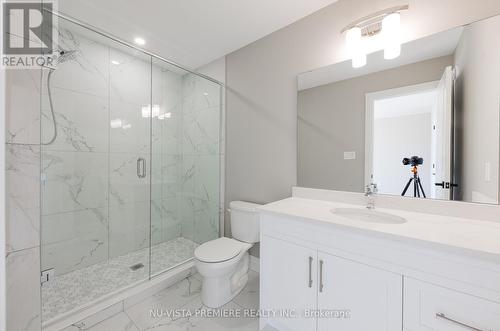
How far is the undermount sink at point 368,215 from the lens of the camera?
4.18 feet

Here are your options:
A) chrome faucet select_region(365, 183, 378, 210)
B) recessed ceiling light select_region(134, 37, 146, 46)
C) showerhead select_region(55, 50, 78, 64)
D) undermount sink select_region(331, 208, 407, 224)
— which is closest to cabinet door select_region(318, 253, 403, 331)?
undermount sink select_region(331, 208, 407, 224)

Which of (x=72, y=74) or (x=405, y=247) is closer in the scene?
(x=405, y=247)

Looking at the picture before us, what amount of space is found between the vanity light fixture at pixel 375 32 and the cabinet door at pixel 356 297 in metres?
1.35

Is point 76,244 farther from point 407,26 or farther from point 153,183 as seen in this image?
point 407,26

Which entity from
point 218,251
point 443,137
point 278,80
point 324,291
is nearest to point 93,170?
point 218,251

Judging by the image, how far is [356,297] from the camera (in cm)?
105

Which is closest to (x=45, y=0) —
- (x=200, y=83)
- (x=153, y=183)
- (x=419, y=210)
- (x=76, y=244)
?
(x=200, y=83)

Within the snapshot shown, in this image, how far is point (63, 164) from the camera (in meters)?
1.92

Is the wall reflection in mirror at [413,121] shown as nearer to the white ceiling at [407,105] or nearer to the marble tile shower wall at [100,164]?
the white ceiling at [407,105]

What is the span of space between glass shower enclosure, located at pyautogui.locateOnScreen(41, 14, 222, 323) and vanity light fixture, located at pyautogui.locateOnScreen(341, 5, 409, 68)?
1475 millimetres

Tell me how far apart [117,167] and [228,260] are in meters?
1.62

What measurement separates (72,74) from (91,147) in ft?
2.27

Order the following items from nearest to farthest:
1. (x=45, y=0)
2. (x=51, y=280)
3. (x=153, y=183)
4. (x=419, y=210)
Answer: (x=419, y=210), (x=45, y=0), (x=51, y=280), (x=153, y=183)

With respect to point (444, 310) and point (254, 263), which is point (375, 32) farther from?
point (254, 263)
